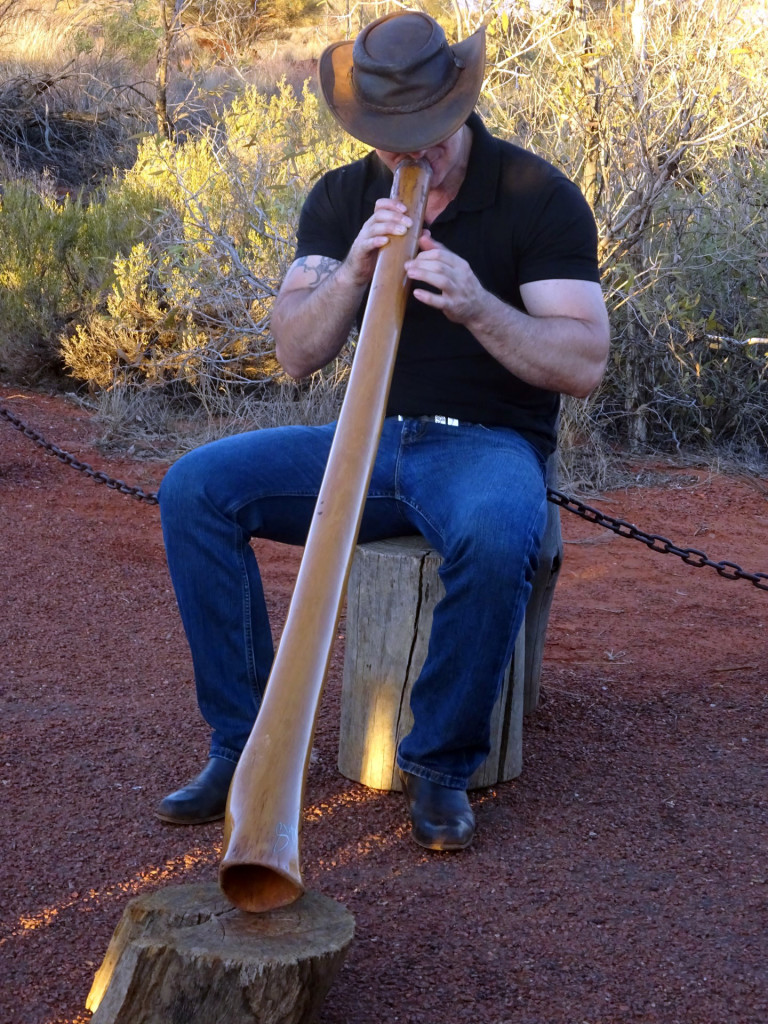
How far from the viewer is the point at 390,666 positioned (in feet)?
8.08

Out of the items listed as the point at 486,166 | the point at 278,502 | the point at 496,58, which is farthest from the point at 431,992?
the point at 496,58

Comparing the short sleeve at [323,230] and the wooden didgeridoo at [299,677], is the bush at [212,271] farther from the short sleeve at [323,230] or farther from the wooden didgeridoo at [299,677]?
the wooden didgeridoo at [299,677]

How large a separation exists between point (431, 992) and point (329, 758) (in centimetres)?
95

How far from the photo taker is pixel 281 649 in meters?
1.64

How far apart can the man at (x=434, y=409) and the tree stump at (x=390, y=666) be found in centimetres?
9

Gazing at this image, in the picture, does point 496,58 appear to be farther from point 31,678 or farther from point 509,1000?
point 509,1000

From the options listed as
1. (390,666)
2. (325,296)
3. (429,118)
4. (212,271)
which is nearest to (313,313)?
(325,296)

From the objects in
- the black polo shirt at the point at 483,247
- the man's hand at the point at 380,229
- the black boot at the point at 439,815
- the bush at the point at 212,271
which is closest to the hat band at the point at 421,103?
the man's hand at the point at 380,229

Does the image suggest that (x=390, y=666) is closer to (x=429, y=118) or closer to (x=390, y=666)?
(x=390, y=666)

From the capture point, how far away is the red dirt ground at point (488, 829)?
1.80 m

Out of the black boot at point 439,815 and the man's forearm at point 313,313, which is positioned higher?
the man's forearm at point 313,313

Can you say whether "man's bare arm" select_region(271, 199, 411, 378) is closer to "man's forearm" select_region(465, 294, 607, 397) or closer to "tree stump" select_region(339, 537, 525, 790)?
"man's forearm" select_region(465, 294, 607, 397)

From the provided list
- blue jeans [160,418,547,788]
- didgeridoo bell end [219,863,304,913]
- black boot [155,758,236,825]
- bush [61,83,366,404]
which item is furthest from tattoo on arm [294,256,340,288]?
bush [61,83,366,404]

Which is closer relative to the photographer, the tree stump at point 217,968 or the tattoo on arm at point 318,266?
the tree stump at point 217,968
